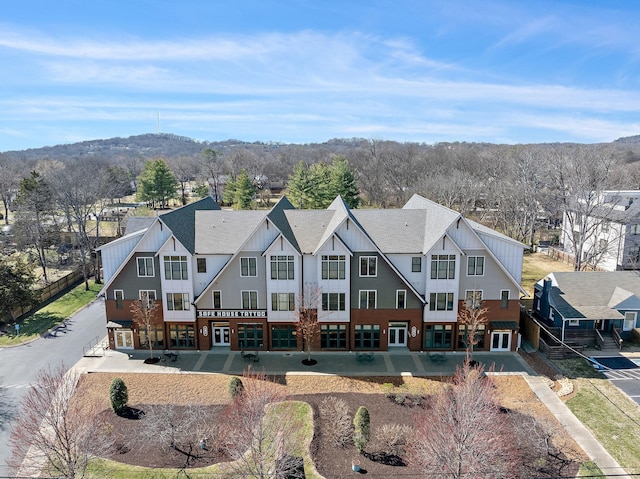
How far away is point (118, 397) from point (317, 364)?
13562mm

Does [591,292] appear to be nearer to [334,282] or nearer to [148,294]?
[334,282]

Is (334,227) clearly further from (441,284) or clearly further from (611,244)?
(611,244)

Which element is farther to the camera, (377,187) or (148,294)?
(377,187)

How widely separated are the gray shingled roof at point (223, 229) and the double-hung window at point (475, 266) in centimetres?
1622

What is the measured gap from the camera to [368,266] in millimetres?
33844

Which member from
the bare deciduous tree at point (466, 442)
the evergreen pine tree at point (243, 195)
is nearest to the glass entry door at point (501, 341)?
the bare deciduous tree at point (466, 442)

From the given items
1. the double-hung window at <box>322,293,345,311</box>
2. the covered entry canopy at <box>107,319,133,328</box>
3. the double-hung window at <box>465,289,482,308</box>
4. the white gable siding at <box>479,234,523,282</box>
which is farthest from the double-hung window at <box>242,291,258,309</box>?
the white gable siding at <box>479,234,523,282</box>

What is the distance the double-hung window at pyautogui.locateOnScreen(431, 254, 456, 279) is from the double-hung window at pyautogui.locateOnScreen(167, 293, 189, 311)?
1916 cm

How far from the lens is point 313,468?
2122 centimetres

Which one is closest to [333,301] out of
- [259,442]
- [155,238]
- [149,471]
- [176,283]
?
[176,283]

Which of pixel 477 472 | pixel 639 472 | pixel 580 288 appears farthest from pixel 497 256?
pixel 477 472

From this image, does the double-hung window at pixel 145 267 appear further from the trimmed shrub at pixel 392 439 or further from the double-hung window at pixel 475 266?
the double-hung window at pixel 475 266

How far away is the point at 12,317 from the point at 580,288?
51979 millimetres

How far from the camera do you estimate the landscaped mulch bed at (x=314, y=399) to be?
2184cm
